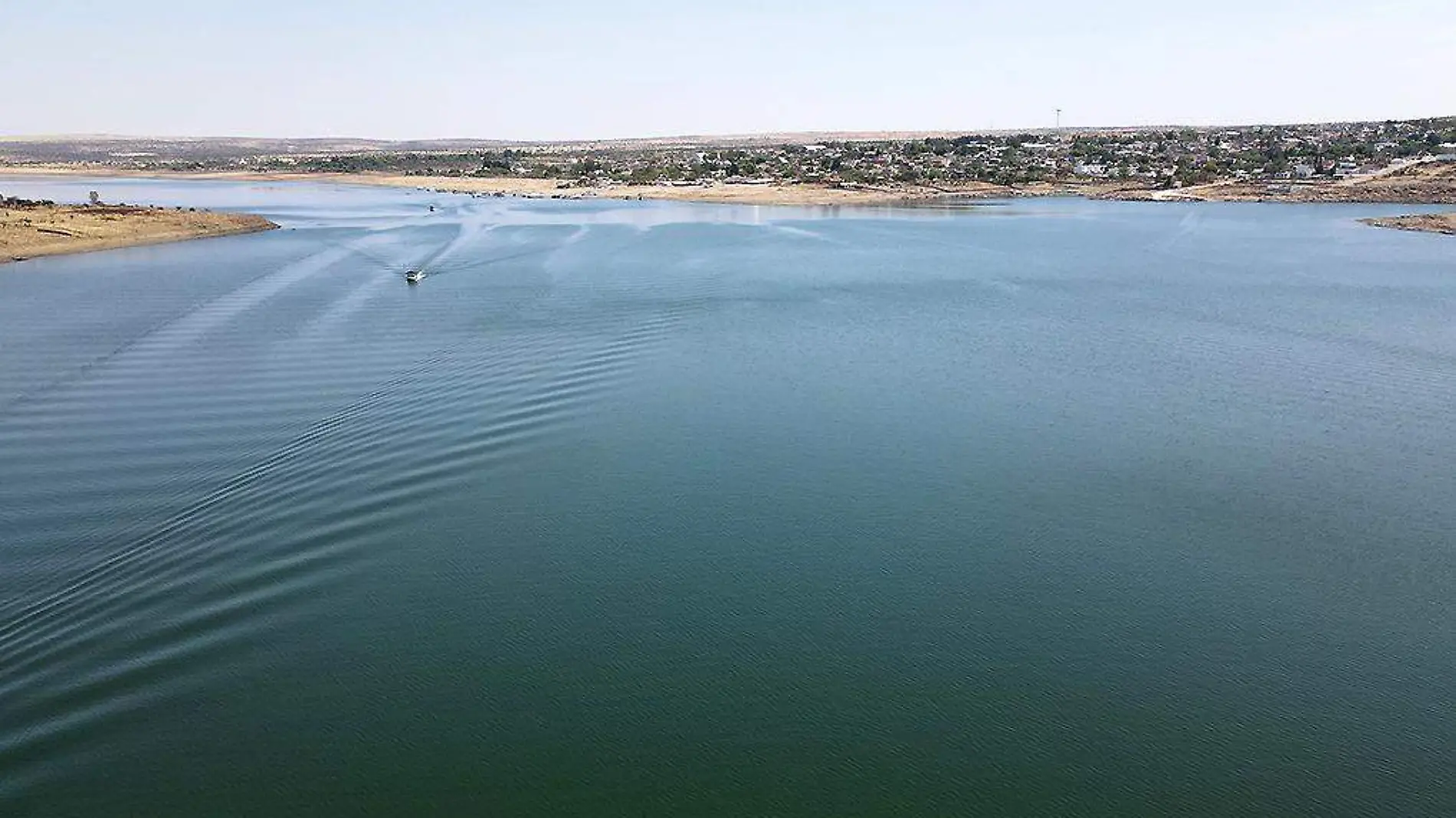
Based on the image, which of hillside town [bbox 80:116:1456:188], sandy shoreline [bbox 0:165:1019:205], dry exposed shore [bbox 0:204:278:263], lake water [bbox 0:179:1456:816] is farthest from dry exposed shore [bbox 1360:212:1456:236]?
dry exposed shore [bbox 0:204:278:263]

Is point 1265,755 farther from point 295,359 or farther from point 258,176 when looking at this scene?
point 258,176

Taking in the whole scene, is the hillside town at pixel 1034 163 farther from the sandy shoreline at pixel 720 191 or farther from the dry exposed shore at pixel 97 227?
the dry exposed shore at pixel 97 227

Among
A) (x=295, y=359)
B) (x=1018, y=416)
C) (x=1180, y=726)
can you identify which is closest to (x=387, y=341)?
(x=295, y=359)

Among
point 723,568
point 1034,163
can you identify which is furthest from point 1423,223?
point 723,568

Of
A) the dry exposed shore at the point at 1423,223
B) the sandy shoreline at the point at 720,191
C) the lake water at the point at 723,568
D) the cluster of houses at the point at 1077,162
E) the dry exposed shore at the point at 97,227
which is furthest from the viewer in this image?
the cluster of houses at the point at 1077,162

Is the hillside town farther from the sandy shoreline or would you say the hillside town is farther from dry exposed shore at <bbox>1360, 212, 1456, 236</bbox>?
dry exposed shore at <bbox>1360, 212, 1456, 236</bbox>

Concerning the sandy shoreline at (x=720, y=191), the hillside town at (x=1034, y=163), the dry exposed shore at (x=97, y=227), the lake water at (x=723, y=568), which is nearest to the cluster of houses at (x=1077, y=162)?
the hillside town at (x=1034, y=163)
